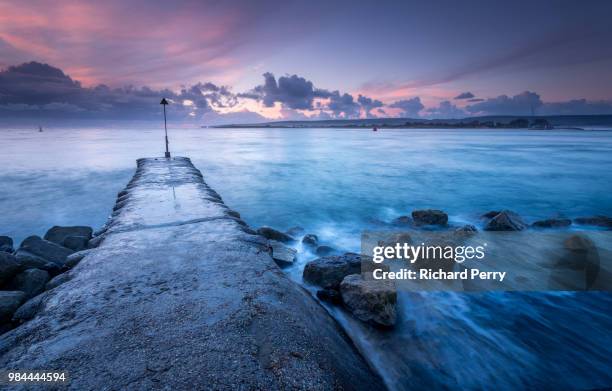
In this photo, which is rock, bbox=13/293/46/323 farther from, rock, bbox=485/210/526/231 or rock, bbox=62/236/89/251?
rock, bbox=485/210/526/231

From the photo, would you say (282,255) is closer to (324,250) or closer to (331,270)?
(324,250)

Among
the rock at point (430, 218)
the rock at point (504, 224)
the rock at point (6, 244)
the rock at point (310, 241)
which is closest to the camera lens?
the rock at point (6, 244)

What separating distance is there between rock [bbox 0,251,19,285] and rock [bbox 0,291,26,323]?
127 cm

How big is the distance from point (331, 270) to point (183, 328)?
340cm

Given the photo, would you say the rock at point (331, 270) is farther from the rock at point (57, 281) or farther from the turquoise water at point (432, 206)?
the rock at point (57, 281)

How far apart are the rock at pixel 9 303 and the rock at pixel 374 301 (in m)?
4.46

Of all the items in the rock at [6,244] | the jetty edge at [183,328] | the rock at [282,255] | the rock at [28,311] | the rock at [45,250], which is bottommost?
the rock at [6,244]

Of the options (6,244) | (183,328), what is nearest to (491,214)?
(183,328)

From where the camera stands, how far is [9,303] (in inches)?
142

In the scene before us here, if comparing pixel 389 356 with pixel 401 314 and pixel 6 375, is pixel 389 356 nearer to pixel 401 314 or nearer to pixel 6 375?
pixel 401 314

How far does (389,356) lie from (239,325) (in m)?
2.39

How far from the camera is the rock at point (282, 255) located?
23.1 feet

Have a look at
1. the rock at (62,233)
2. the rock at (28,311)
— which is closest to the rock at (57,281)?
the rock at (28,311)

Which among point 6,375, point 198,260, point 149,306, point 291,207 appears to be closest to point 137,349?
point 149,306
